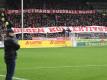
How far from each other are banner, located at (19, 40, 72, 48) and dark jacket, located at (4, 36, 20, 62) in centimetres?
2600

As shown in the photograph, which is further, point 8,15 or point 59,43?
point 8,15

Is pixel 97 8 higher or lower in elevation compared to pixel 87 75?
higher

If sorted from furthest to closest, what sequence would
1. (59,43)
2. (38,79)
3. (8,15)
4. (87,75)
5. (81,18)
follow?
(81,18) → (8,15) → (59,43) → (87,75) → (38,79)

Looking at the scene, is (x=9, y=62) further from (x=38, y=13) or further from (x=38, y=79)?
(x=38, y=13)

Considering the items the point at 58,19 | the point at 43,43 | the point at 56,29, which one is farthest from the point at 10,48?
the point at 58,19

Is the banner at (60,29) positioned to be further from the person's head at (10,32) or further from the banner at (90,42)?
the person's head at (10,32)

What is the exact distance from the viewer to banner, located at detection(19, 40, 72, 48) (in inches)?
1569

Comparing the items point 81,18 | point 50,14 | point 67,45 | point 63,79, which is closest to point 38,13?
point 50,14

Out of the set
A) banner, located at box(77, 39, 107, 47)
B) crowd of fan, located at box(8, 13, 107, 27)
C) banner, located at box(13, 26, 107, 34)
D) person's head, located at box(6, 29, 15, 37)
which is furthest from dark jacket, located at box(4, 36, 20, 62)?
crowd of fan, located at box(8, 13, 107, 27)

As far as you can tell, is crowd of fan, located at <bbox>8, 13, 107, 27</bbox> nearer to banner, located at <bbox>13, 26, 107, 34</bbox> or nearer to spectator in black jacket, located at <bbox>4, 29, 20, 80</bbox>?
banner, located at <bbox>13, 26, 107, 34</bbox>

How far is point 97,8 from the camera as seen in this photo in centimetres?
5828

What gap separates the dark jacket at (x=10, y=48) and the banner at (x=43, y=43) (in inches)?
1024

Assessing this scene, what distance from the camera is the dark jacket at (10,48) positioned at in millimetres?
13398

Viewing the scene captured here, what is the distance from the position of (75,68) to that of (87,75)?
3.14 metres
